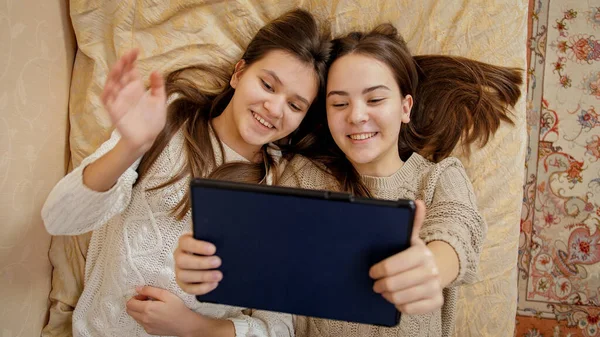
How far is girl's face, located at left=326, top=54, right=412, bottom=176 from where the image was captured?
1.03 meters

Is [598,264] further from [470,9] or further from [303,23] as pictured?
[303,23]

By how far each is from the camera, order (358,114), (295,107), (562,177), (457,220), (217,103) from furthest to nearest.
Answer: (562,177)
(217,103)
(295,107)
(358,114)
(457,220)

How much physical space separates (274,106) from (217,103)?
214 millimetres

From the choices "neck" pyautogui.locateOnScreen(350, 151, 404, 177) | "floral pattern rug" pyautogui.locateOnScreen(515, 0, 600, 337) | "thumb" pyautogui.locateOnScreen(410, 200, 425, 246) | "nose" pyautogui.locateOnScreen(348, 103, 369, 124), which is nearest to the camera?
"thumb" pyautogui.locateOnScreen(410, 200, 425, 246)

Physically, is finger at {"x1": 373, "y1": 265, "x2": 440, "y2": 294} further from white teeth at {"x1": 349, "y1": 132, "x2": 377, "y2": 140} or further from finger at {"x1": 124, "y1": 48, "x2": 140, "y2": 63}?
finger at {"x1": 124, "y1": 48, "x2": 140, "y2": 63}

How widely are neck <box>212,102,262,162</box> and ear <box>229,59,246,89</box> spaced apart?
5cm

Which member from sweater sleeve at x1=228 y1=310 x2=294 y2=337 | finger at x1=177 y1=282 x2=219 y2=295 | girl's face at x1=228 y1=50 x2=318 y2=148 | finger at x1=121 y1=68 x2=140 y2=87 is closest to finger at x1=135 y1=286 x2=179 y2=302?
sweater sleeve at x1=228 y1=310 x2=294 y2=337

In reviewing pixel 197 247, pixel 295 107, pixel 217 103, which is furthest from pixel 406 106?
pixel 197 247

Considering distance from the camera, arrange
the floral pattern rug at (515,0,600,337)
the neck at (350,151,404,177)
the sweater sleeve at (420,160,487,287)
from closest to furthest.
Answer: the sweater sleeve at (420,160,487,287) → the neck at (350,151,404,177) → the floral pattern rug at (515,0,600,337)

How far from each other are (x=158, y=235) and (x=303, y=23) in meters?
0.57

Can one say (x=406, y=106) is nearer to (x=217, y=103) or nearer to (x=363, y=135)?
(x=363, y=135)

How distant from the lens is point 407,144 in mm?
1211

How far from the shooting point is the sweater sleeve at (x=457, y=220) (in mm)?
859

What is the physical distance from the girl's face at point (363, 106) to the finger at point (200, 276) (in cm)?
41
